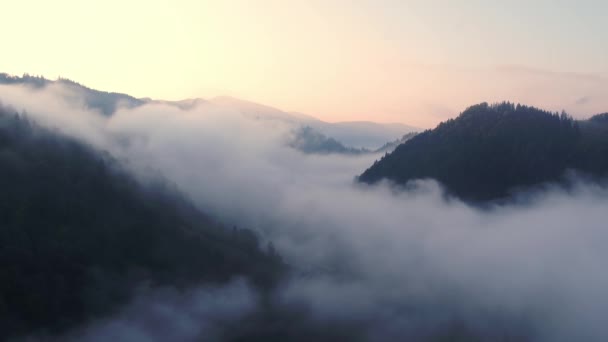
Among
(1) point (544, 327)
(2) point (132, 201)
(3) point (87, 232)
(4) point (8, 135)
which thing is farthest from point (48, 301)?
(1) point (544, 327)

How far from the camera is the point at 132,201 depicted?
191125 mm

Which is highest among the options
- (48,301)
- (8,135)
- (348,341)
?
(8,135)

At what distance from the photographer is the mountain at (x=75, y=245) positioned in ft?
457

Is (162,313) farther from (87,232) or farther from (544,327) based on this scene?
(544,327)

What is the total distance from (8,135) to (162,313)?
7897 centimetres

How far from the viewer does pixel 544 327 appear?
189 m

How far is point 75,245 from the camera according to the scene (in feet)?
521

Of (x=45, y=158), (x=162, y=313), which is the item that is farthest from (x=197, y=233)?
(x=45, y=158)

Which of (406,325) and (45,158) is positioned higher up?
(45,158)

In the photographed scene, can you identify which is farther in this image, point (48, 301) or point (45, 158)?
point (45, 158)

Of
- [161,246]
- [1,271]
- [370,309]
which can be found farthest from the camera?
[370,309]

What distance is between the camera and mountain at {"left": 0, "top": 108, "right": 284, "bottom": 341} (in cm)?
13938

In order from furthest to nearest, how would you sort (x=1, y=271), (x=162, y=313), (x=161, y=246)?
1. (x=161, y=246)
2. (x=162, y=313)
3. (x=1, y=271)

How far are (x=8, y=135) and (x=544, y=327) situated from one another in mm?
182646
